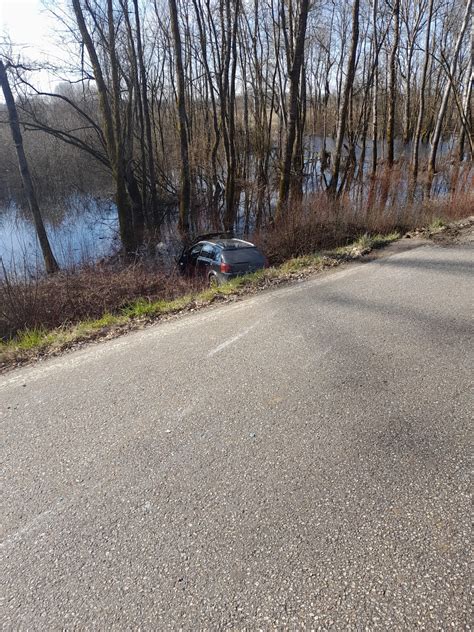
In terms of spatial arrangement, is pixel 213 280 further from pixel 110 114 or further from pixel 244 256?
pixel 110 114

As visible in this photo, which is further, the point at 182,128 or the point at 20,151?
the point at 182,128

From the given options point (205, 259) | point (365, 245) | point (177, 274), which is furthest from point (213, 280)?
point (365, 245)

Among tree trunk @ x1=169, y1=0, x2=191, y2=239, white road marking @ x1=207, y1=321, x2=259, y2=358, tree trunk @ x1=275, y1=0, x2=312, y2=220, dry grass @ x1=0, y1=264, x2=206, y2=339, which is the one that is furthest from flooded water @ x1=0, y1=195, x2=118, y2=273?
white road marking @ x1=207, y1=321, x2=259, y2=358

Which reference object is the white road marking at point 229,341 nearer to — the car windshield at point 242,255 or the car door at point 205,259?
the car windshield at point 242,255

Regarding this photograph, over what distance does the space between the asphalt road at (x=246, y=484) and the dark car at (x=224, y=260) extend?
5010mm

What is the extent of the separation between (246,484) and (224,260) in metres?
7.27

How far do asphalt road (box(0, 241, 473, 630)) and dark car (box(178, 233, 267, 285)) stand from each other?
5.01 metres

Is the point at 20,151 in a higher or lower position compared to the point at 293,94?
lower

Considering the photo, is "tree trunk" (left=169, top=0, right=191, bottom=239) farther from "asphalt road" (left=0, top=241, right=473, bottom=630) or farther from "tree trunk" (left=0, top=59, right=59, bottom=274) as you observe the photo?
"asphalt road" (left=0, top=241, right=473, bottom=630)

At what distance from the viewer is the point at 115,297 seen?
7.93 m

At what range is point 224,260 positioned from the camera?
9.14 m

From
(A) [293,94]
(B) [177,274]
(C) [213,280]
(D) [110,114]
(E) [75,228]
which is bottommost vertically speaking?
(E) [75,228]

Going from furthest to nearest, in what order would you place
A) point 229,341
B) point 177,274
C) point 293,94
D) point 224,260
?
point 293,94 < point 177,274 < point 224,260 < point 229,341

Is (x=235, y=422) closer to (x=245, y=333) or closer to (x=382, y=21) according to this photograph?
(x=245, y=333)
